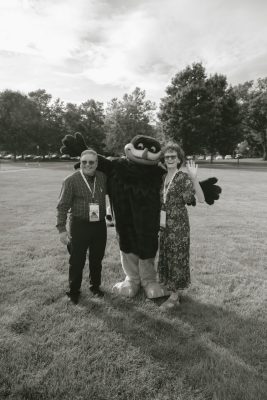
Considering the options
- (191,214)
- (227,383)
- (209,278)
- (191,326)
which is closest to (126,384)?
(227,383)

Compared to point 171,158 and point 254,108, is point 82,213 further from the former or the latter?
point 254,108

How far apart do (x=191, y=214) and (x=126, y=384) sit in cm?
775

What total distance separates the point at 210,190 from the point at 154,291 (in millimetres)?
1513

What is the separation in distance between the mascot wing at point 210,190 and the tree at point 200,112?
33760 mm

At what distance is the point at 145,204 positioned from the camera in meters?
4.09

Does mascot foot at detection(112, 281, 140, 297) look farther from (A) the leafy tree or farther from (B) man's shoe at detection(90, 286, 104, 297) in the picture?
(A) the leafy tree

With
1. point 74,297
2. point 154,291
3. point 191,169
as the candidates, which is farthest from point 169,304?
point 191,169

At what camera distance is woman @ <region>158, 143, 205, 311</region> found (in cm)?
384

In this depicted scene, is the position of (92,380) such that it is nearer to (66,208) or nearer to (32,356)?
(32,356)

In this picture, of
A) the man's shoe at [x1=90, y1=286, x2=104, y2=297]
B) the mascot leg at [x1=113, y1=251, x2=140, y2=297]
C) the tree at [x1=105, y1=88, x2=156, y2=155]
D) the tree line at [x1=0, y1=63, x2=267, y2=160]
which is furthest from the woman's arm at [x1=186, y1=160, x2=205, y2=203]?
the tree at [x1=105, y1=88, x2=156, y2=155]

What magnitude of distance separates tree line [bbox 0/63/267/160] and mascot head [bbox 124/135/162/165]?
2066 centimetres

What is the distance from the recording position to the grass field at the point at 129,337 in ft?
8.61

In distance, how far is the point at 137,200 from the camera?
161 inches

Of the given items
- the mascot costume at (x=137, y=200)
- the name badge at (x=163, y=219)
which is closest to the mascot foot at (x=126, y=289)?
the mascot costume at (x=137, y=200)
